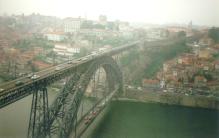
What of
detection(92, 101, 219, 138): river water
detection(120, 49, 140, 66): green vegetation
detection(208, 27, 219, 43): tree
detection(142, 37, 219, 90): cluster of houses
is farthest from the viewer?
detection(120, 49, 140, 66): green vegetation

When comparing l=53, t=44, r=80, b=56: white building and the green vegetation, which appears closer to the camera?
l=53, t=44, r=80, b=56: white building

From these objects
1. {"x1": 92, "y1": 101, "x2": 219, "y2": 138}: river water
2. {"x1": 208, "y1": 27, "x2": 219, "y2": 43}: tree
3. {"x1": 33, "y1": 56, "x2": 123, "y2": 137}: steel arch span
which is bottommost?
{"x1": 92, "y1": 101, "x2": 219, "y2": 138}: river water

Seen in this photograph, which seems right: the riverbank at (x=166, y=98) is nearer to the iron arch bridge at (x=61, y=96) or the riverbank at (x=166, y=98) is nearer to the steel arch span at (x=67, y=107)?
the iron arch bridge at (x=61, y=96)

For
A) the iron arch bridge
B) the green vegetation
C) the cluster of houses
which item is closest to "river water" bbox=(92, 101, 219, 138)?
the iron arch bridge

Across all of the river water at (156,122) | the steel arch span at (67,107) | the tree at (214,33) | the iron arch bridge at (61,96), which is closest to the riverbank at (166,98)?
the river water at (156,122)

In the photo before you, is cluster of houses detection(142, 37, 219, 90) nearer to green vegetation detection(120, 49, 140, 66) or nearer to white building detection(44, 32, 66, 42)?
green vegetation detection(120, 49, 140, 66)
